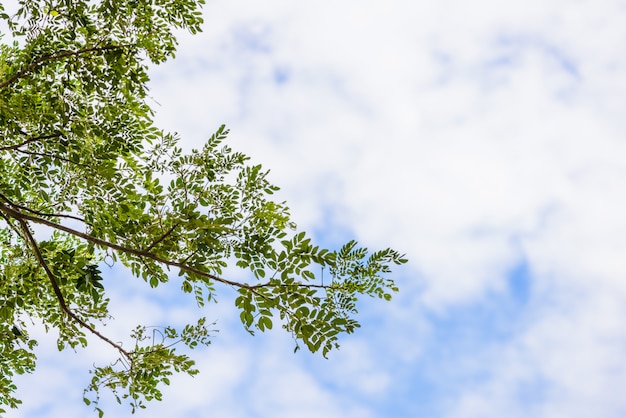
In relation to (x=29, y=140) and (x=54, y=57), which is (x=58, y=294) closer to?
(x=29, y=140)

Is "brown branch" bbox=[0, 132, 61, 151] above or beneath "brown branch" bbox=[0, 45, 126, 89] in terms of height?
beneath

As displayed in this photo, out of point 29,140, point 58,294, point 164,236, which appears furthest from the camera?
point 29,140

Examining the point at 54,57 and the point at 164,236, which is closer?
the point at 164,236

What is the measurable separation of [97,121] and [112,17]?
4.01 feet

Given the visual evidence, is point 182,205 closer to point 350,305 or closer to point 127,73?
point 350,305

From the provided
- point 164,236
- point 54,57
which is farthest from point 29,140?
point 164,236

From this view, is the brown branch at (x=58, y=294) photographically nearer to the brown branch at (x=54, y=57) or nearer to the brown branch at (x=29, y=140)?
the brown branch at (x=29, y=140)

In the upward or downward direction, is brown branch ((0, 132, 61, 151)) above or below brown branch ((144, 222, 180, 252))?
above

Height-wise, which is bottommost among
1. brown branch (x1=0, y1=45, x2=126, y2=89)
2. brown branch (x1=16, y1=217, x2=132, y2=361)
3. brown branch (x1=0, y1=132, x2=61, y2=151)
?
brown branch (x1=16, y1=217, x2=132, y2=361)

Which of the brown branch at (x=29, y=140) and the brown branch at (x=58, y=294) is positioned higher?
the brown branch at (x=29, y=140)

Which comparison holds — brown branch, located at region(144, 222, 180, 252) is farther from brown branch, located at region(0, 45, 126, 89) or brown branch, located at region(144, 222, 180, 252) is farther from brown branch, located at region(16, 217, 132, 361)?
brown branch, located at region(0, 45, 126, 89)

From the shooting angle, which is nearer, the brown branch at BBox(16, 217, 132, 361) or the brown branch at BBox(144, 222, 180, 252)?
the brown branch at BBox(144, 222, 180, 252)

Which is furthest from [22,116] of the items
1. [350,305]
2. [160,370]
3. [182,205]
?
[350,305]

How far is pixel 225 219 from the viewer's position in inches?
241
